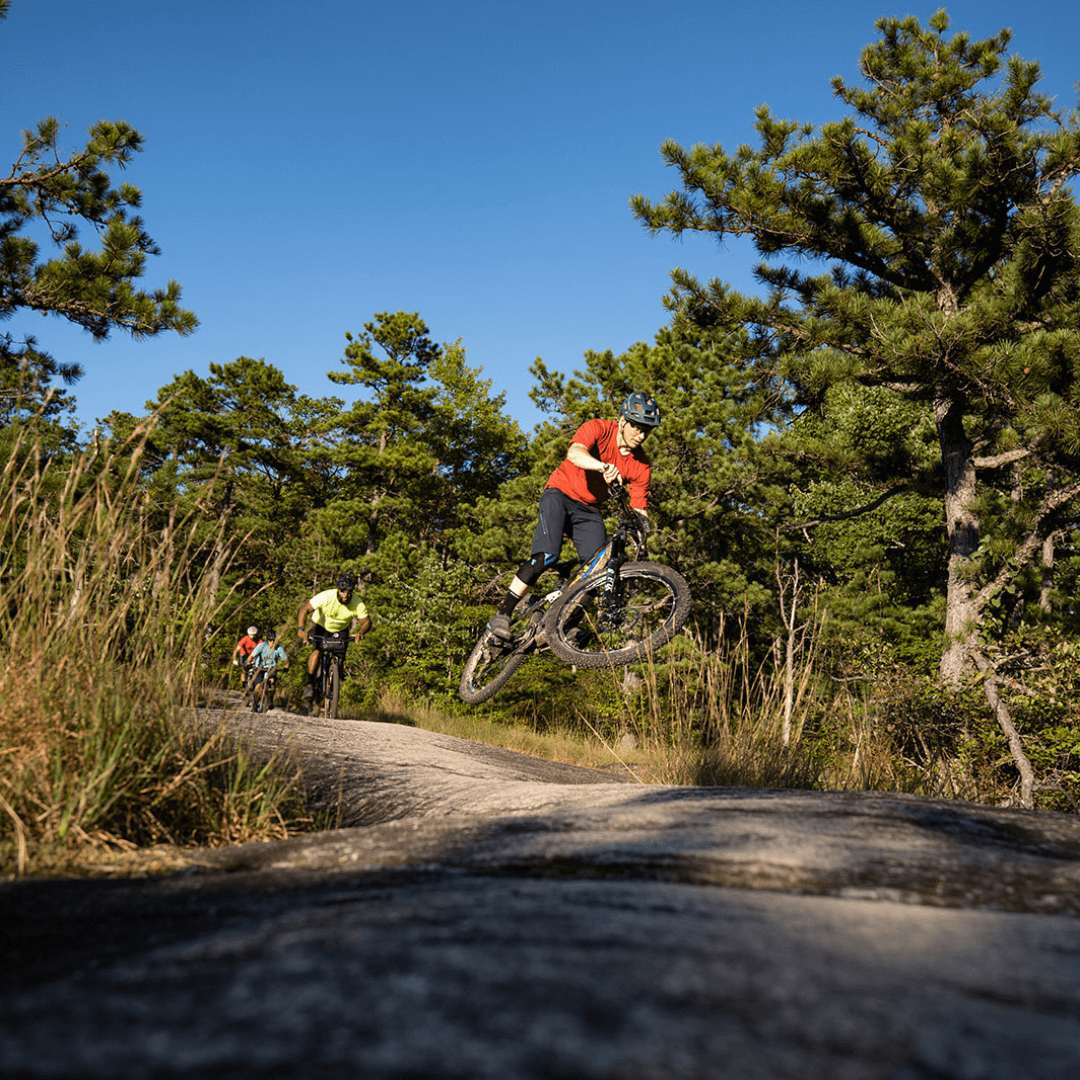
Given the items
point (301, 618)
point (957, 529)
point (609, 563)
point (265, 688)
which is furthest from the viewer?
point (957, 529)

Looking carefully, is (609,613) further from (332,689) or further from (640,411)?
(332,689)

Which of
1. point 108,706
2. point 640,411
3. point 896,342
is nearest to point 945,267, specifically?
point 896,342

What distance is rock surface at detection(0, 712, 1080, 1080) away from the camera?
717 mm

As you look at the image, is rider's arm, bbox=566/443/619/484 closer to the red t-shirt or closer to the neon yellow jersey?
the red t-shirt

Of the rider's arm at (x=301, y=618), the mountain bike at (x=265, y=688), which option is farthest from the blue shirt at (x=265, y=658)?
the rider's arm at (x=301, y=618)

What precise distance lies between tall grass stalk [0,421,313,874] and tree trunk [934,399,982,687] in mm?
8763

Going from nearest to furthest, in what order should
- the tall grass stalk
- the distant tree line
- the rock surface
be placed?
the rock surface < the tall grass stalk < the distant tree line

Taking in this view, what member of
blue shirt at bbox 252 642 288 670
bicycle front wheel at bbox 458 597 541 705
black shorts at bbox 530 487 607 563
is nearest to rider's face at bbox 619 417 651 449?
black shorts at bbox 530 487 607 563

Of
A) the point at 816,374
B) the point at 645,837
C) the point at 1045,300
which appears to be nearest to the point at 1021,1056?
the point at 645,837

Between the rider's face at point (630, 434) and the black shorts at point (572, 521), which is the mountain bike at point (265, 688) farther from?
the rider's face at point (630, 434)

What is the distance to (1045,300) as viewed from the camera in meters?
9.48

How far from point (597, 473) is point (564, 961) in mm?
5497

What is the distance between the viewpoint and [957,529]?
10.7 meters

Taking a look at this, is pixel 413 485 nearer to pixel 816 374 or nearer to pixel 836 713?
pixel 816 374
